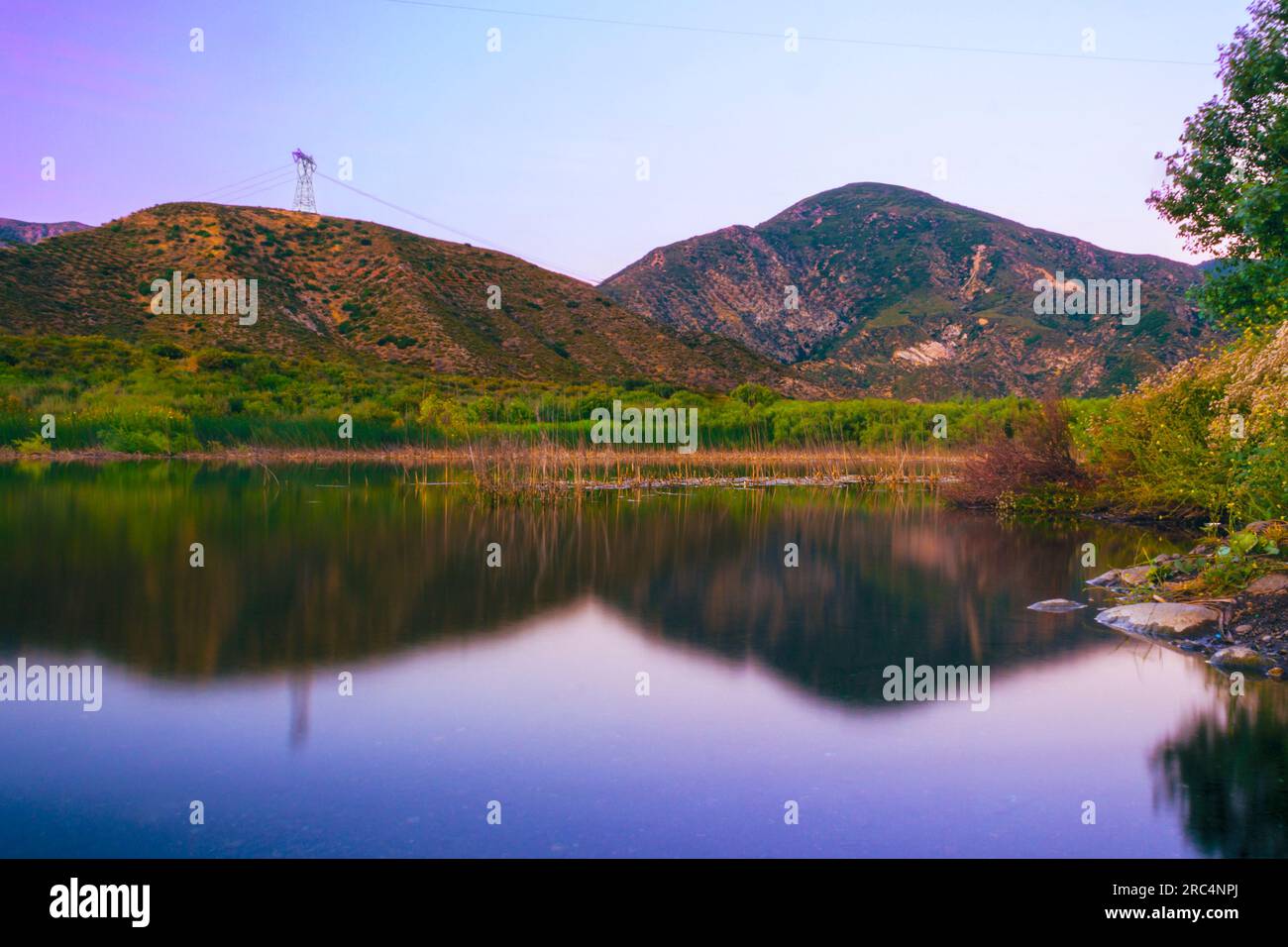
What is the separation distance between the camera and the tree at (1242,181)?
1451 centimetres

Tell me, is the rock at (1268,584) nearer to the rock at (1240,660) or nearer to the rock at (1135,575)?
the rock at (1240,660)

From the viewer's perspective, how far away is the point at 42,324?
57531 millimetres

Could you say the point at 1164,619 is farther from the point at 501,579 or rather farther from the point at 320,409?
the point at 320,409

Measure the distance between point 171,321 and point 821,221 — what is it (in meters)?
94.5

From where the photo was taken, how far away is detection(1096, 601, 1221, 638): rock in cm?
951

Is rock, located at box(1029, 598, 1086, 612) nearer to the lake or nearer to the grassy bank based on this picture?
the lake

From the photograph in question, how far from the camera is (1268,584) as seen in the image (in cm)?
952

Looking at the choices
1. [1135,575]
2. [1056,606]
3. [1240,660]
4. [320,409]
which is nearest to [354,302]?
[320,409]

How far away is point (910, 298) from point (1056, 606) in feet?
324

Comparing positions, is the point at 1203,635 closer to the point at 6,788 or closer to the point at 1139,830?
the point at 1139,830

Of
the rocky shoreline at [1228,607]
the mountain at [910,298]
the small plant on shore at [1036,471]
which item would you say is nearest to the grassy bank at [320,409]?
the small plant on shore at [1036,471]

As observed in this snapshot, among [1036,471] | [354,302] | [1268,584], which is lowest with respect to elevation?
[1268,584]

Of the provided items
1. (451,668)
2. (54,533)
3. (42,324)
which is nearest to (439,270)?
(42,324)

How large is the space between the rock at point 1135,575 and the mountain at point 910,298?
63.3 m
